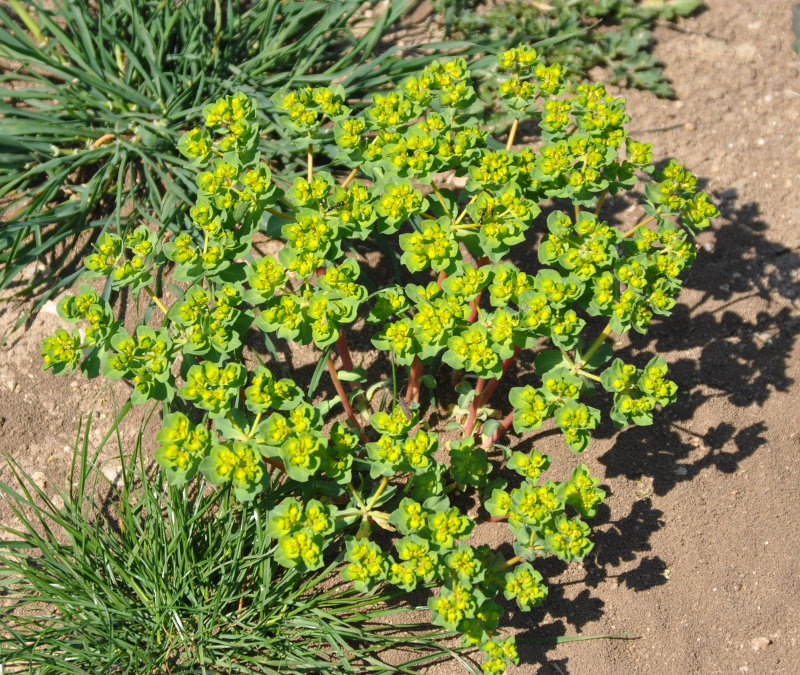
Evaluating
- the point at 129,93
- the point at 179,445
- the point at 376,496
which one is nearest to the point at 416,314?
the point at 376,496

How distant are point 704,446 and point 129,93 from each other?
2.70 m

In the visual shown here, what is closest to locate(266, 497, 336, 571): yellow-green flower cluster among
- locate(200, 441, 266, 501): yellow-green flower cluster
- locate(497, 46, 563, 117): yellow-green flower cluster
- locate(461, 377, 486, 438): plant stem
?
locate(200, 441, 266, 501): yellow-green flower cluster

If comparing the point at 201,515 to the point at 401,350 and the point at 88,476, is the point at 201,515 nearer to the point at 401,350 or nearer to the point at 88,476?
the point at 88,476

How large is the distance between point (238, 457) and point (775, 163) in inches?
112

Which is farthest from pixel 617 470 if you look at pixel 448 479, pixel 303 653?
pixel 303 653

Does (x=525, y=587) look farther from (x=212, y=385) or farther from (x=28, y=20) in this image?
(x=28, y=20)

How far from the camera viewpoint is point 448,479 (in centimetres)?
318

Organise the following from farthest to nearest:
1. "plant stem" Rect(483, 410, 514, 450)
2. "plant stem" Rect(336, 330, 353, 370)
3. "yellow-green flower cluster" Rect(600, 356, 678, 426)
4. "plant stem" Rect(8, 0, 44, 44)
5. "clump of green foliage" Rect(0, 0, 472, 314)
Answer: "plant stem" Rect(8, 0, 44, 44)
"clump of green foliage" Rect(0, 0, 472, 314)
"plant stem" Rect(483, 410, 514, 450)
"plant stem" Rect(336, 330, 353, 370)
"yellow-green flower cluster" Rect(600, 356, 678, 426)

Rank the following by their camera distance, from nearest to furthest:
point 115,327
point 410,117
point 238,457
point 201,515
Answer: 1. point 238,457
2. point 115,327
3. point 410,117
4. point 201,515

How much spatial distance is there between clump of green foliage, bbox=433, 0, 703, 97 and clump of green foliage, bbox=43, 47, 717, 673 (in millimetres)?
1267

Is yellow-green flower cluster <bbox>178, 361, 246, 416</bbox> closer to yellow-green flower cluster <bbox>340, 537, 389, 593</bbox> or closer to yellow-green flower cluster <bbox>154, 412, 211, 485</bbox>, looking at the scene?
yellow-green flower cluster <bbox>154, 412, 211, 485</bbox>

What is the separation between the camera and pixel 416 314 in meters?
2.65

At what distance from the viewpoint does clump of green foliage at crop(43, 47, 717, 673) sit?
2441 millimetres

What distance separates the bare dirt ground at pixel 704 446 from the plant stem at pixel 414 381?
22.0 inches
